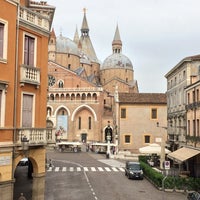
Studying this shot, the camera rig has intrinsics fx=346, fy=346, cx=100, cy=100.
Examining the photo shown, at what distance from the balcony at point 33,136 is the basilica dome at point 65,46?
7766cm

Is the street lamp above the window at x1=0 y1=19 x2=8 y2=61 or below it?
below

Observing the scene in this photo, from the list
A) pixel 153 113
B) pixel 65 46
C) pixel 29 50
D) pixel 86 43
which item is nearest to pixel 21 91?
pixel 29 50

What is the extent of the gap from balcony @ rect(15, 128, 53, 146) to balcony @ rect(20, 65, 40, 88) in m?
2.07

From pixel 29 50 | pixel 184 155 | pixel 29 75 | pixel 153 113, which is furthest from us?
pixel 153 113

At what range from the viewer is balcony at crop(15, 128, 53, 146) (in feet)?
48.9

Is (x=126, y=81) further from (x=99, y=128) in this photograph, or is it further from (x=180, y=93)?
(x=180, y=93)

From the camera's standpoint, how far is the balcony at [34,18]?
1553 centimetres

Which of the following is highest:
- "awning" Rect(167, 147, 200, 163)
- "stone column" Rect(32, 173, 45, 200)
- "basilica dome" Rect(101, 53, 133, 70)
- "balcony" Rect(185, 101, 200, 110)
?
"basilica dome" Rect(101, 53, 133, 70)

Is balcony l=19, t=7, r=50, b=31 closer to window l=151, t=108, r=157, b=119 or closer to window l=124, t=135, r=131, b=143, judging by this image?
window l=124, t=135, r=131, b=143

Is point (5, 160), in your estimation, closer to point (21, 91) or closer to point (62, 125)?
point (21, 91)

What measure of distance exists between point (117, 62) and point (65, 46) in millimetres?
18121

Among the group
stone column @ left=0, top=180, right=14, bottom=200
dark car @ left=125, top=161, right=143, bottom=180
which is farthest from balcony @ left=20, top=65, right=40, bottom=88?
dark car @ left=125, top=161, right=143, bottom=180

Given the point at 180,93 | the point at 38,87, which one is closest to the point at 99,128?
the point at 180,93

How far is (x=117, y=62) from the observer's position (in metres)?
104
